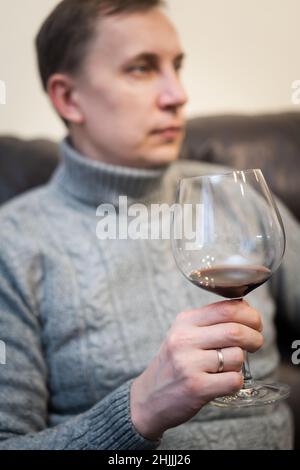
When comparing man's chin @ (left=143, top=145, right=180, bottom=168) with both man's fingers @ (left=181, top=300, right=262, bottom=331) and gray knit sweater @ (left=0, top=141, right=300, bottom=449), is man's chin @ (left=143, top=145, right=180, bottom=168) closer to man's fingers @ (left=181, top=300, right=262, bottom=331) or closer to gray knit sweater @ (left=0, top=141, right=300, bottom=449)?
gray knit sweater @ (left=0, top=141, right=300, bottom=449)

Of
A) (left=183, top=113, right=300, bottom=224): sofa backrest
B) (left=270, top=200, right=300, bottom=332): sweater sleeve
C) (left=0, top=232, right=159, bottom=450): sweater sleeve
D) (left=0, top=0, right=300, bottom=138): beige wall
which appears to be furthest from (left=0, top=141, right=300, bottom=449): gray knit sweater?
(left=183, top=113, right=300, bottom=224): sofa backrest

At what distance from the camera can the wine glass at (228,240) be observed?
1.83 ft

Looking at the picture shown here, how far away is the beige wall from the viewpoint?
97cm

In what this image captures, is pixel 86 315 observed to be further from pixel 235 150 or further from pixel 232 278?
pixel 235 150

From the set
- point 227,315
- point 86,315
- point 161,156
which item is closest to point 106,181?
point 161,156

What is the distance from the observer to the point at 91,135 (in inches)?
37.9

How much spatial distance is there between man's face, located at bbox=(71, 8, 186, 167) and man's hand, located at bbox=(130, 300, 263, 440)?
1.30ft

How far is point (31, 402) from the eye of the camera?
30.6 inches

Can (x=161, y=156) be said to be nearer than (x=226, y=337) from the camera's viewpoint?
No

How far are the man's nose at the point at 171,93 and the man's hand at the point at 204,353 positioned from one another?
400 mm

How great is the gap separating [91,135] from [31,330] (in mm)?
326

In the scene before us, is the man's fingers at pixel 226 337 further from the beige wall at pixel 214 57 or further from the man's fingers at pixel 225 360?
the beige wall at pixel 214 57

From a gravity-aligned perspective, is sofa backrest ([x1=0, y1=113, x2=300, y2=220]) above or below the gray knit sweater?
above

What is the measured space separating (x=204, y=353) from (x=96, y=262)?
14.4 inches
